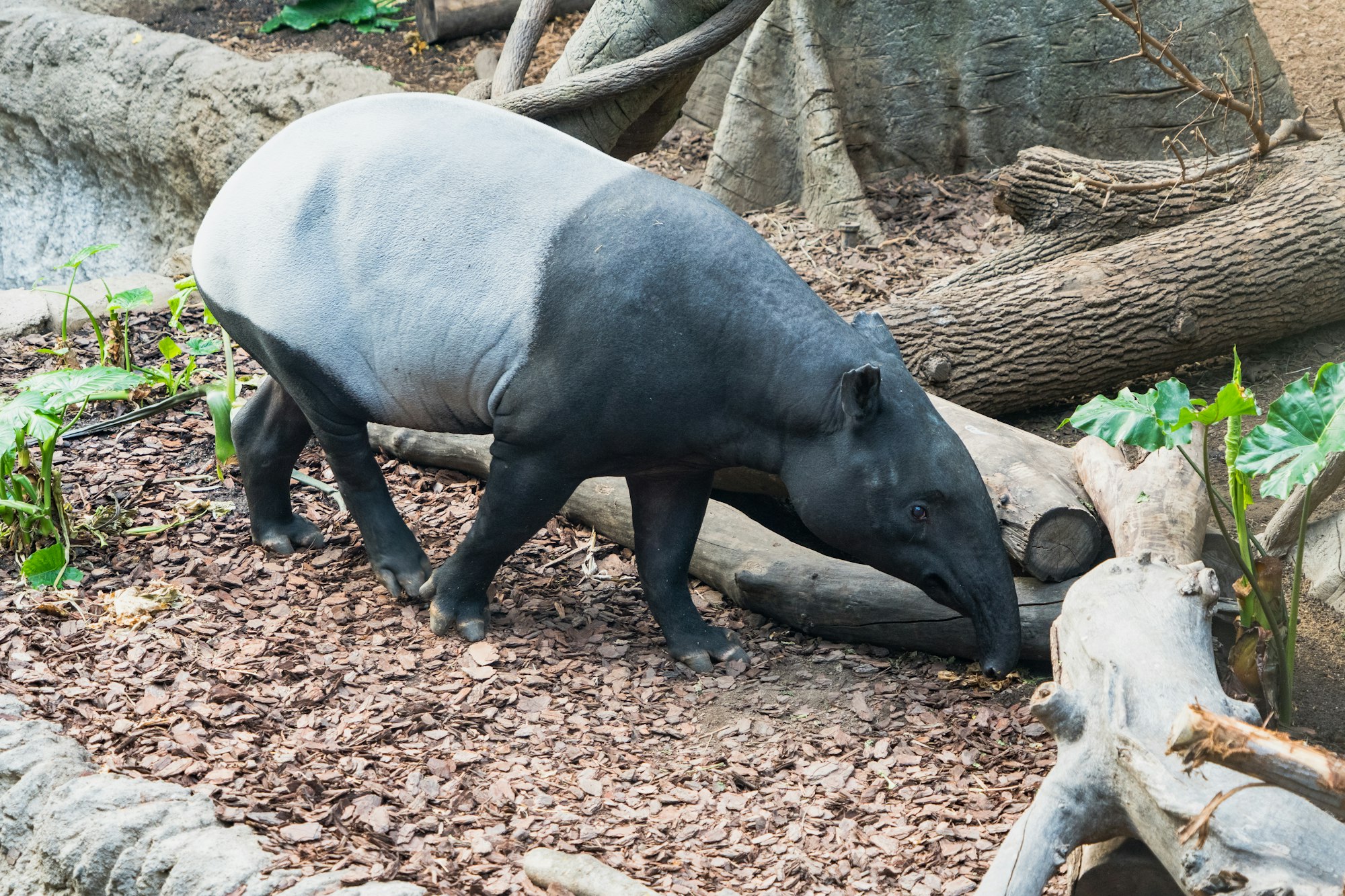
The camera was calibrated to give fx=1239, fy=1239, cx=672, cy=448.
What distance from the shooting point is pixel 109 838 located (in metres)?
2.95

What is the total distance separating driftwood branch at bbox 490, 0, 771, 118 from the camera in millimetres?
5293

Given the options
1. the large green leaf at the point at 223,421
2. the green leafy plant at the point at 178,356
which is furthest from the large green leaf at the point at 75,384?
the green leafy plant at the point at 178,356

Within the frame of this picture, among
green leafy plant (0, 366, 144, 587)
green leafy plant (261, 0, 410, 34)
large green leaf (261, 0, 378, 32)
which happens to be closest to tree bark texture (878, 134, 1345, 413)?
green leafy plant (0, 366, 144, 587)

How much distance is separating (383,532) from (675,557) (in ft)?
3.48

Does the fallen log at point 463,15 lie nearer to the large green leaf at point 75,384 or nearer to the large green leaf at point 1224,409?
the large green leaf at point 75,384

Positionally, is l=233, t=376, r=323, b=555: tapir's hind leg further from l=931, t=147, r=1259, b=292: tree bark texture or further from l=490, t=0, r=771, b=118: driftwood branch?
l=931, t=147, r=1259, b=292: tree bark texture

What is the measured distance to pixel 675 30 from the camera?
570 cm

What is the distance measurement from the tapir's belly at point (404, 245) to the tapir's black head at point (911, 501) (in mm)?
956

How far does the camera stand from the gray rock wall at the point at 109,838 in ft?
9.05

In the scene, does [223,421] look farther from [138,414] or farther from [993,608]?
[993,608]

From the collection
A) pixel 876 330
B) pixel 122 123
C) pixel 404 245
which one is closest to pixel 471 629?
pixel 404 245

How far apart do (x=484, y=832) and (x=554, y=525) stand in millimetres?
1962

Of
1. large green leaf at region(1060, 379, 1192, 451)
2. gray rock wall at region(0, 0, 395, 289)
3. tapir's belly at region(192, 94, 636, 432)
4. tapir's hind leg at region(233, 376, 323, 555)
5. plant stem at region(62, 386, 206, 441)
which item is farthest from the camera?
gray rock wall at region(0, 0, 395, 289)

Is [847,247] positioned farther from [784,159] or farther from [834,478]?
[834,478]
